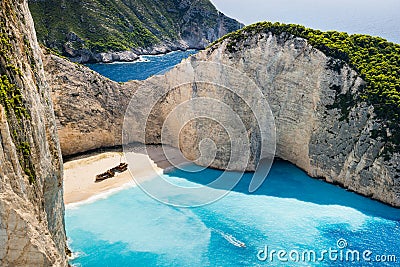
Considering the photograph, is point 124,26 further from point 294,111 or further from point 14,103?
point 14,103

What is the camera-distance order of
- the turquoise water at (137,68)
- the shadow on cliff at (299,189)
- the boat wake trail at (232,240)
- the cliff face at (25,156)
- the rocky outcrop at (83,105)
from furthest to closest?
the turquoise water at (137,68) → the rocky outcrop at (83,105) → the shadow on cliff at (299,189) → the boat wake trail at (232,240) → the cliff face at (25,156)

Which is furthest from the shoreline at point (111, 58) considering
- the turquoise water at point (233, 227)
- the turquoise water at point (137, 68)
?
the turquoise water at point (233, 227)

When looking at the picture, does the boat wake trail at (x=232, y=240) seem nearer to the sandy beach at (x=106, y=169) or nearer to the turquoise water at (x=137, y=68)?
the sandy beach at (x=106, y=169)

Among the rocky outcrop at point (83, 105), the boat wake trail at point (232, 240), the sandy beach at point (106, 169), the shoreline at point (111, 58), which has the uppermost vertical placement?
the shoreline at point (111, 58)

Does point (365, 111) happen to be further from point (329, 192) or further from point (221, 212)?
point (221, 212)

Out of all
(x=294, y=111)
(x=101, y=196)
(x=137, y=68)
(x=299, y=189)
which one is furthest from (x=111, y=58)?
(x=299, y=189)

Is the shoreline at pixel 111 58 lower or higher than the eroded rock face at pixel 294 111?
higher

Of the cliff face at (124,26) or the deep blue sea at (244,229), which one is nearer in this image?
the deep blue sea at (244,229)
